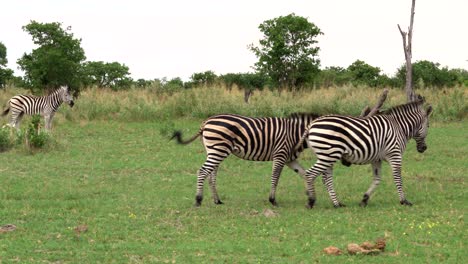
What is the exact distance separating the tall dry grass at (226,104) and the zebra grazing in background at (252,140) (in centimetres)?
1269

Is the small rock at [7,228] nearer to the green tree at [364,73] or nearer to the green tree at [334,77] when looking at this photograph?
the green tree at [334,77]

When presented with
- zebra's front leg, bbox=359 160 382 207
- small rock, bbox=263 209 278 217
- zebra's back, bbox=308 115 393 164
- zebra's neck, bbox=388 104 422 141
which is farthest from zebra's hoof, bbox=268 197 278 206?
zebra's neck, bbox=388 104 422 141

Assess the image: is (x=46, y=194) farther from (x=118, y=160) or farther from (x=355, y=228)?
(x=355, y=228)

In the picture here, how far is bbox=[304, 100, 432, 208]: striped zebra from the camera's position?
10.8 m

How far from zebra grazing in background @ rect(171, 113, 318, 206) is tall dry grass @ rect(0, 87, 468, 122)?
1269 centimetres

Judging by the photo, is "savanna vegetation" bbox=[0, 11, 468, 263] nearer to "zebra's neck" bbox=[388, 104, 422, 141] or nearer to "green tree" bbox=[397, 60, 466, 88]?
"zebra's neck" bbox=[388, 104, 422, 141]

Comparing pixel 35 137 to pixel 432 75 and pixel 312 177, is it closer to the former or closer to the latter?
pixel 312 177

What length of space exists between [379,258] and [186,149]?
10.6m

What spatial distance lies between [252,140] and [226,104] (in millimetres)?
13760

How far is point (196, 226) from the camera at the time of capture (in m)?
9.55

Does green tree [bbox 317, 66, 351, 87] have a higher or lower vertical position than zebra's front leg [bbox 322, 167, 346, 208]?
higher

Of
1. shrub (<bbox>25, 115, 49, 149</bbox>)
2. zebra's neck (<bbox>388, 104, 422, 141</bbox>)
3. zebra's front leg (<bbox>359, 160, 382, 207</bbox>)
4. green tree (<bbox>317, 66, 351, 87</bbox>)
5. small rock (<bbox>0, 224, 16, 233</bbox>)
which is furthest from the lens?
green tree (<bbox>317, 66, 351, 87</bbox>)

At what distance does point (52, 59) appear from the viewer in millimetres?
32312

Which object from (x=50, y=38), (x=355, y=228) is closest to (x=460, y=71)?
(x=50, y=38)
